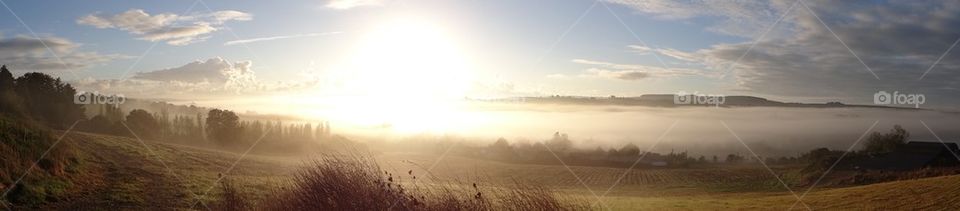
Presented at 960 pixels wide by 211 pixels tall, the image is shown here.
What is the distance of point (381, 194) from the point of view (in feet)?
48.4

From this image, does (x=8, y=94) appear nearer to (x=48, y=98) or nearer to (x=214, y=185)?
(x=48, y=98)

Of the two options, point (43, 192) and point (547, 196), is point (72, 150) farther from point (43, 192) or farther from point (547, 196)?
point (547, 196)

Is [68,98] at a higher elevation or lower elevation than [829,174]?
higher

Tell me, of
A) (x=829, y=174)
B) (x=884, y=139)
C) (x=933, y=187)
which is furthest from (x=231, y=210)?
(x=884, y=139)

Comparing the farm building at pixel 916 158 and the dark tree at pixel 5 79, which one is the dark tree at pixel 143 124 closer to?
the dark tree at pixel 5 79

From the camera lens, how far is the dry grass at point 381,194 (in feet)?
44.3

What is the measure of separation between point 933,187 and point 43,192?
45.8 metres

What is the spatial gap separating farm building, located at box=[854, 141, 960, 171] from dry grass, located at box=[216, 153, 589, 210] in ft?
270

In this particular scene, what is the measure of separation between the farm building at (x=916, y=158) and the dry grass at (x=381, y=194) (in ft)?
270

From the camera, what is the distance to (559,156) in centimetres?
14388

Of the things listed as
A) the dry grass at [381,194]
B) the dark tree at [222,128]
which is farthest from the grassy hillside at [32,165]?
the dark tree at [222,128]

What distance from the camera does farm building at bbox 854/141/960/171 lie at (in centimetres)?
8356

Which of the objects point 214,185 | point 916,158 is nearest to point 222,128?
point 214,185

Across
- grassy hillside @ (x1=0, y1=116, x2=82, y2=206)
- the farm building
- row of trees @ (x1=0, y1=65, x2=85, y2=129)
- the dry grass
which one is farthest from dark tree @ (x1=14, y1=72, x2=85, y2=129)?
the farm building
